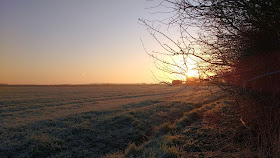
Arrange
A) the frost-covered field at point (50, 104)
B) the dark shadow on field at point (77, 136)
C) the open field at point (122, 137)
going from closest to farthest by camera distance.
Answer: the open field at point (122, 137)
the dark shadow on field at point (77, 136)
the frost-covered field at point (50, 104)

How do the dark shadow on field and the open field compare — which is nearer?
the open field

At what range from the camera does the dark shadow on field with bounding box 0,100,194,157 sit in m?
7.34

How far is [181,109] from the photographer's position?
1512 cm

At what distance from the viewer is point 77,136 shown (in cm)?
884

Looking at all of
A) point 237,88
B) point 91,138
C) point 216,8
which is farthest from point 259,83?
point 91,138

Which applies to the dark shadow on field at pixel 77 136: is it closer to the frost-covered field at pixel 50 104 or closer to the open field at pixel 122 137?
the open field at pixel 122 137

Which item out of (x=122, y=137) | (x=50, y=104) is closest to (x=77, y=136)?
(x=122, y=137)

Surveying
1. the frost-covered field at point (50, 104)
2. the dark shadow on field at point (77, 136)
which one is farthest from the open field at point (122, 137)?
the frost-covered field at point (50, 104)

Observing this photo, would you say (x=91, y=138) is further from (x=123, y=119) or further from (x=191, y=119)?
(x=191, y=119)

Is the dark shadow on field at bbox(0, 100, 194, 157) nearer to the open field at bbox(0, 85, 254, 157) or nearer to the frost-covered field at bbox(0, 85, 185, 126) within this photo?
the open field at bbox(0, 85, 254, 157)

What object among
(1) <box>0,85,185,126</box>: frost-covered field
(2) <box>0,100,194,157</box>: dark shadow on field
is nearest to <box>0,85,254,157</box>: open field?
(2) <box>0,100,194,157</box>: dark shadow on field

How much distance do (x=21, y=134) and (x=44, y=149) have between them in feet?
6.49

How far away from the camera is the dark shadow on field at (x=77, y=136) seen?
7.34m

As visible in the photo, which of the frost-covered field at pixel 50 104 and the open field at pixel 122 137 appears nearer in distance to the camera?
the open field at pixel 122 137
